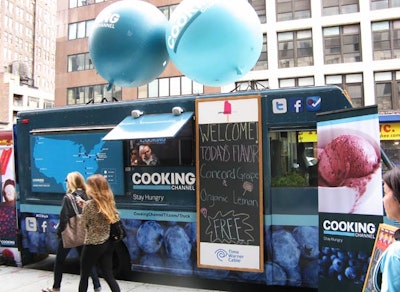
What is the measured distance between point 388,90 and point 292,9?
7749 mm

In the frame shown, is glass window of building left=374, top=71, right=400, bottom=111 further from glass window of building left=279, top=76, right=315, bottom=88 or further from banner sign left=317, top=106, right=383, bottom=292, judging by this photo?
banner sign left=317, top=106, right=383, bottom=292

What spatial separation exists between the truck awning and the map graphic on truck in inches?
18.1

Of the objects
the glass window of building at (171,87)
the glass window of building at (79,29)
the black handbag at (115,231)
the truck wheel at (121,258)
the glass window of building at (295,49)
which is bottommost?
the truck wheel at (121,258)

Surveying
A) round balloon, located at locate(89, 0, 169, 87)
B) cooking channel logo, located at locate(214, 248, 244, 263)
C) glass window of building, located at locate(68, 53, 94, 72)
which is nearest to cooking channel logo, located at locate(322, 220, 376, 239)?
cooking channel logo, located at locate(214, 248, 244, 263)

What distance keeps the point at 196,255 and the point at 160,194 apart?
0.98 metres

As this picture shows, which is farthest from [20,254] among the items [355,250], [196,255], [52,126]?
[355,250]

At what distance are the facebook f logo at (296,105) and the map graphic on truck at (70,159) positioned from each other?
8.38 feet

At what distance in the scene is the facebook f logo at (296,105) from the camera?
5289 millimetres

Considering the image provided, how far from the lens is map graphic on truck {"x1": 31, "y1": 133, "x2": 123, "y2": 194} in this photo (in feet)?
20.2

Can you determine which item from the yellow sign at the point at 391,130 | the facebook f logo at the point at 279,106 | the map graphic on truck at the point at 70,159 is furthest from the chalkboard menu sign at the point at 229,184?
the yellow sign at the point at 391,130

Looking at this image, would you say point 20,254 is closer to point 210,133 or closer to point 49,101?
point 210,133

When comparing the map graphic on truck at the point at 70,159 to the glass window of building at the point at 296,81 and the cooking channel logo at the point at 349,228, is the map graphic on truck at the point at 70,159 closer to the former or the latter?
the cooking channel logo at the point at 349,228

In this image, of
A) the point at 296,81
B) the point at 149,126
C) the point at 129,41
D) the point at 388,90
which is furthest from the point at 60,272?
the point at 388,90

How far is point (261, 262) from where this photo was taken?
207 inches
